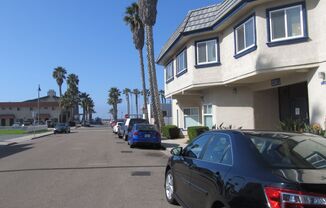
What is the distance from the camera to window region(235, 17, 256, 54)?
63.6ft

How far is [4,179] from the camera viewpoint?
1225 centimetres

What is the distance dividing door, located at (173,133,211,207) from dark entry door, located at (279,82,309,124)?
41.2ft

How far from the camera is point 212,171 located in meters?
5.68

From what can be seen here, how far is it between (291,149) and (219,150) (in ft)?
3.56

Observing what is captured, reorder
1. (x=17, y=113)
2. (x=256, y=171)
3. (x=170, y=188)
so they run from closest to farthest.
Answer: (x=256, y=171) < (x=170, y=188) < (x=17, y=113)

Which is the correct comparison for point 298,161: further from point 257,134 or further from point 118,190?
point 118,190

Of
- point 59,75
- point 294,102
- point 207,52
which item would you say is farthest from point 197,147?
point 59,75

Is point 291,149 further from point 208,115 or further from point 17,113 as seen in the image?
point 17,113

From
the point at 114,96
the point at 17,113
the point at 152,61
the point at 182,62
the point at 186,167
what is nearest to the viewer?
the point at 186,167

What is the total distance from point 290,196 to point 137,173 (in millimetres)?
9556

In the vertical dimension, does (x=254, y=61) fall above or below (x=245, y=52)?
below

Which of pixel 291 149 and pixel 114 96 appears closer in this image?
pixel 291 149

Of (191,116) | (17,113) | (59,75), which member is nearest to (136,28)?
(191,116)

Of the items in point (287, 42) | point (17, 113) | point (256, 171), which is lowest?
point (256, 171)
